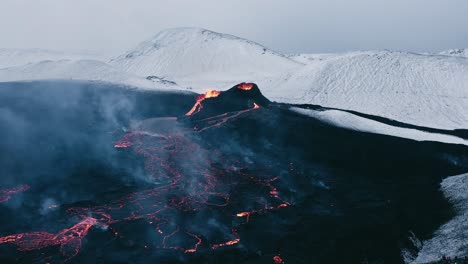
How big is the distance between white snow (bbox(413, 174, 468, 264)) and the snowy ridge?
221ft

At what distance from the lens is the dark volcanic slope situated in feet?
73.5

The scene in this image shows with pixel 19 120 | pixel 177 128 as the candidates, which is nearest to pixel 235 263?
pixel 177 128

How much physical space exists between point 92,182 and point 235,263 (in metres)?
13.6

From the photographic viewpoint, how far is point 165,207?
87.6 ft

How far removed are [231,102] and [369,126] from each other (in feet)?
55.6

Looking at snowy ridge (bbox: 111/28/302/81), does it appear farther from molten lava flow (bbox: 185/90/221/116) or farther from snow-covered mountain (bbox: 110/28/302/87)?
molten lava flow (bbox: 185/90/221/116)

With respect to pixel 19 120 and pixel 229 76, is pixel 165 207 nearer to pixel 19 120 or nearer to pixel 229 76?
pixel 19 120

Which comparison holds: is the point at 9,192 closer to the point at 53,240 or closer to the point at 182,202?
the point at 53,240

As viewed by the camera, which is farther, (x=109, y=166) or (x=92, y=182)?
(x=109, y=166)

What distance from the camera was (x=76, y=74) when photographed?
6950 cm

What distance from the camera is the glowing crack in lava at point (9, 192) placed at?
26.6 m

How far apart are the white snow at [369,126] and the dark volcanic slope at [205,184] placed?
4.28 meters

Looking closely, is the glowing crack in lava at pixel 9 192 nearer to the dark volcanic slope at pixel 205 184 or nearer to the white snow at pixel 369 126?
the dark volcanic slope at pixel 205 184

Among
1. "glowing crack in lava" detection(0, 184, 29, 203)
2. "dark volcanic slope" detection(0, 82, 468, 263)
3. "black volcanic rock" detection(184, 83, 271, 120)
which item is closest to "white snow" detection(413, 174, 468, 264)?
"dark volcanic slope" detection(0, 82, 468, 263)
